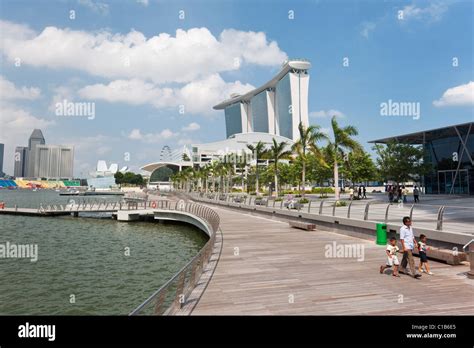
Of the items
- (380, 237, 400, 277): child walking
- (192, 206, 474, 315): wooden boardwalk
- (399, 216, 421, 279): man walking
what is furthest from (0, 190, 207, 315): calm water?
(399, 216, 421, 279): man walking

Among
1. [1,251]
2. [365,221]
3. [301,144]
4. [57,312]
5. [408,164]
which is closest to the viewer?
[57,312]

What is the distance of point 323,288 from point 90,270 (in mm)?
14279

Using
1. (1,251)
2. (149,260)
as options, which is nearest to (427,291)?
(149,260)

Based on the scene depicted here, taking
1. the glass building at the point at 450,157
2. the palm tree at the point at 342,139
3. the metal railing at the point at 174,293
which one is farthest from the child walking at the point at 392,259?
the glass building at the point at 450,157

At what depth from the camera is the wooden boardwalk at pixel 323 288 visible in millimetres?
6586

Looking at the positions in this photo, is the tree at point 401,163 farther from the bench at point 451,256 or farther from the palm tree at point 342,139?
the bench at point 451,256

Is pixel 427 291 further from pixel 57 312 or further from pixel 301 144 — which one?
pixel 301 144

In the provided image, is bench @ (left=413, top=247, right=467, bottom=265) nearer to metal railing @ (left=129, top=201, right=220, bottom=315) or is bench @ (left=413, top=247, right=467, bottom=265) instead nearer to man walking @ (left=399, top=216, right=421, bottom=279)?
man walking @ (left=399, top=216, right=421, bottom=279)

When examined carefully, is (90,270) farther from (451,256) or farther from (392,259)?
(451,256)

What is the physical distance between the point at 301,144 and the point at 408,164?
12288mm

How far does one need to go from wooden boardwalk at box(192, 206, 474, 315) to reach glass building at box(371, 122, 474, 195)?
3654 cm

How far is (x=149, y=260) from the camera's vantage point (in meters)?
20.7

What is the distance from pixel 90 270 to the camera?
17875 mm
